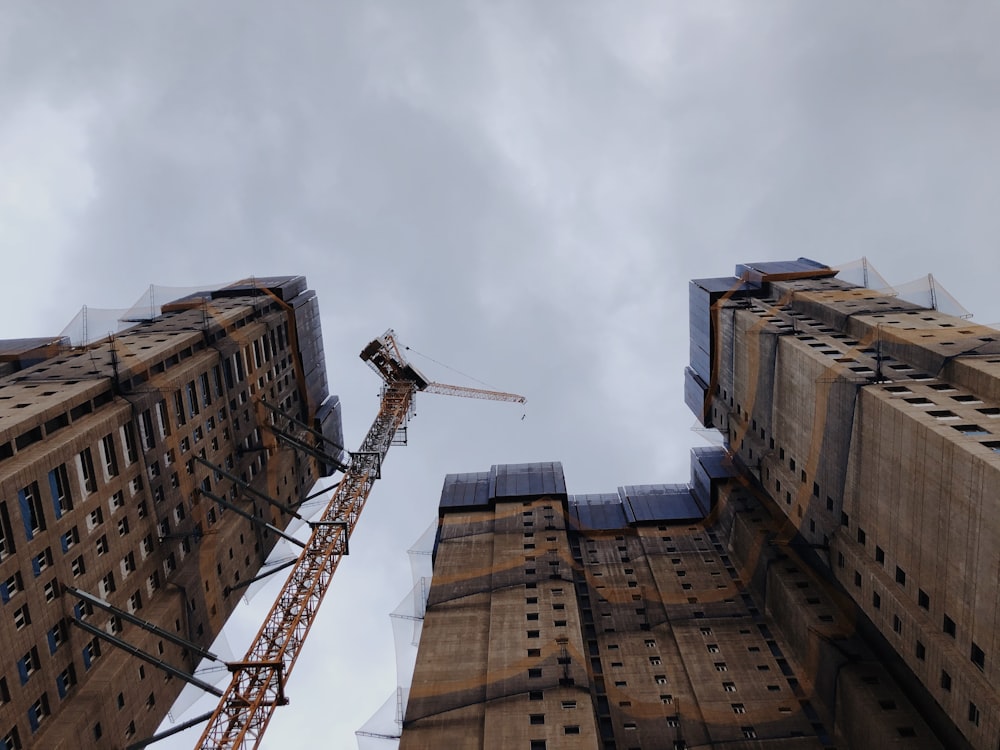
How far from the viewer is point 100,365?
43219 millimetres

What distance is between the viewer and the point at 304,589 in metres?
47.5

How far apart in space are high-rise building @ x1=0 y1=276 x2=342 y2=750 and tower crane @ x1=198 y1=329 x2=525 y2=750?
3.89 m

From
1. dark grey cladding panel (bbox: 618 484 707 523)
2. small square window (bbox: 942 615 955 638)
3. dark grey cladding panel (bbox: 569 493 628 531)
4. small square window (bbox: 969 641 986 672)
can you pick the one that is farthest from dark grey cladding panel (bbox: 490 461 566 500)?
small square window (bbox: 969 641 986 672)

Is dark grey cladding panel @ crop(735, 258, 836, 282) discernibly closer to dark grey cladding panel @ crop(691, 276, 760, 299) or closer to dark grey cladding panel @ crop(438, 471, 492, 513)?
dark grey cladding panel @ crop(691, 276, 760, 299)

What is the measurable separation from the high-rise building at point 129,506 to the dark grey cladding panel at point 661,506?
128ft

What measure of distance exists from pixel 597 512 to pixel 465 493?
16.0 m

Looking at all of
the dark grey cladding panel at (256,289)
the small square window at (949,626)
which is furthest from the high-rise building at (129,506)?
the small square window at (949,626)

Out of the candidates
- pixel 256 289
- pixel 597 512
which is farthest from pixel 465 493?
pixel 256 289

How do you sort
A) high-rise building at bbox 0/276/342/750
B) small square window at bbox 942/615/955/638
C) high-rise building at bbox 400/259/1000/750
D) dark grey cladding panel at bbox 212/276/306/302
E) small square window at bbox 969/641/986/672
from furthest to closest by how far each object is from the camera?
dark grey cladding panel at bbox 212/276/306/302
high-rise building at bbox 400/259/1000/750
small square window at bbox 942/615/955/638
high-rise building at bbox 0/276/342/750
small square window at bbox 969/641/986/672

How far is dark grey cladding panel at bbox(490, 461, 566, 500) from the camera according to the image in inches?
3081

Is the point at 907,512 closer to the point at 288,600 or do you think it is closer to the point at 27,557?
the point at 288,600

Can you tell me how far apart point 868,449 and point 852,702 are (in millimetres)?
17054

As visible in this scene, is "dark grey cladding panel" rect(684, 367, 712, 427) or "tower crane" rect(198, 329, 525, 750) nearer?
"tower crane" rect(198, 329, 525, 750)

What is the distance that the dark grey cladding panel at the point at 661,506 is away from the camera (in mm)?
78312
